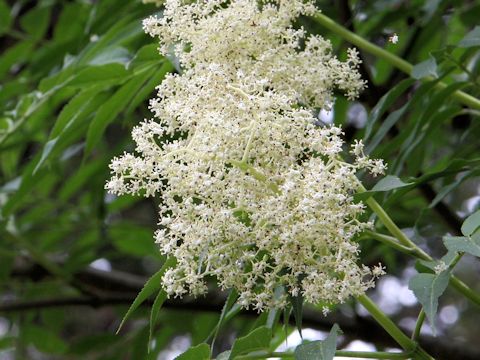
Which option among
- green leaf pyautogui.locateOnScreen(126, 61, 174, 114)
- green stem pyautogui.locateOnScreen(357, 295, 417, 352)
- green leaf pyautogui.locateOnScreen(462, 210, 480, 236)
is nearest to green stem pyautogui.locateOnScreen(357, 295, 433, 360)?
green stem pyautogui.locateOnScreen(357, 295, 417, 352)

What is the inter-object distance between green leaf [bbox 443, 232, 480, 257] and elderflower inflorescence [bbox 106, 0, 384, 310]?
0.15 metres

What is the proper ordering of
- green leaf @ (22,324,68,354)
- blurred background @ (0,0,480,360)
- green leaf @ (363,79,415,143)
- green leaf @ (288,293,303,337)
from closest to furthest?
1. green leaf @ (288,293,303,337)
2. green leaf @ (363,79,415,143)
3. blurred background @ (0,0,480,360)
4. green leaf @ (22,324,68,354)

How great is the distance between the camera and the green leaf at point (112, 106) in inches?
91.4

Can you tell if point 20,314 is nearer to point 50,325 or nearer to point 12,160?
point 50,325

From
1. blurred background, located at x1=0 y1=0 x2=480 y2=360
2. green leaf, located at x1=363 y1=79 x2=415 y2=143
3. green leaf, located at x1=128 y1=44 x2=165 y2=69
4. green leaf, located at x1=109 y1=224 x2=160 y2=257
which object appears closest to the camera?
green leaf, located at x1=363 y1=79 x2=415 y2=143

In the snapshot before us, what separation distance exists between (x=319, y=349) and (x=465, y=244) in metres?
0.34

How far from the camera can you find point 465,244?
60.7 inches

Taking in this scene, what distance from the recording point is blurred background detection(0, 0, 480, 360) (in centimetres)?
234

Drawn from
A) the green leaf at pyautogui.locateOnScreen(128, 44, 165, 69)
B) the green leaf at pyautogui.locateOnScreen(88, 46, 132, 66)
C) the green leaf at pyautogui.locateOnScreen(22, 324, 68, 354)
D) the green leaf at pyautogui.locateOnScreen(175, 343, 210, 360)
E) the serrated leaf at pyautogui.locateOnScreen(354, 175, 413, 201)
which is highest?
the green leaf at pyautogui.locateOnScreen(128, 44, 165, 69)

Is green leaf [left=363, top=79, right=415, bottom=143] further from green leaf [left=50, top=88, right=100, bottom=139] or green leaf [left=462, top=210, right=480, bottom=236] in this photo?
green leaf [left=50, top=88, right=100, bottom=139]

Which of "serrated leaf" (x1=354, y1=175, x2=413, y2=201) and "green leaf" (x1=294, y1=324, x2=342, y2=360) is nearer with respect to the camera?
"green leaf" (x1=294, y1=324, x2=342, y2=360)

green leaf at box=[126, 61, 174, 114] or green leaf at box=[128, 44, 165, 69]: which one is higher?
green leaf at box=[128, 44, 165, 69]

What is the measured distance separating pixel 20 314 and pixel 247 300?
103 inches

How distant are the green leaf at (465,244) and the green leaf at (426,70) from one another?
72cm
